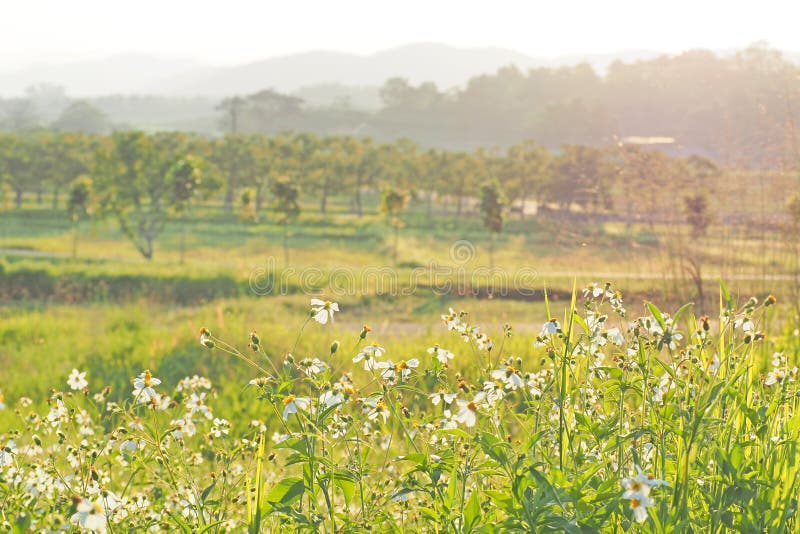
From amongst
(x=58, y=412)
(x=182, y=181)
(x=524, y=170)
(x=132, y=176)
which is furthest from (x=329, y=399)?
(x=524, y=170)

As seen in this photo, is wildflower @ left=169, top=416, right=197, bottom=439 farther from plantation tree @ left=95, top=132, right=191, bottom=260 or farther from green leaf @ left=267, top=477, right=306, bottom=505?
plantation tree @ left=95, top=132, right=191, bottom=260

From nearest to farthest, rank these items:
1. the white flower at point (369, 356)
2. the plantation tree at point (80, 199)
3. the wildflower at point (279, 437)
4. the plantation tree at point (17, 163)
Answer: the white flower at point (369, 356), the wildflower at point (279, 437), the plantation tree at point (80, 199), the plantation tree at point (17, 163)

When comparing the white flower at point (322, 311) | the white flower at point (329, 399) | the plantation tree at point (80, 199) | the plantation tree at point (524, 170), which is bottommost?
the white flower at point (329, 399)

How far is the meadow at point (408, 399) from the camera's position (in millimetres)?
2734

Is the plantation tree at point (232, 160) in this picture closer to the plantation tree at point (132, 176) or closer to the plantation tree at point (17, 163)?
the plantation tree at point (17, 163)

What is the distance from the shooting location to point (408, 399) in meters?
7.11

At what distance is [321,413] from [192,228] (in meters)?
46.6

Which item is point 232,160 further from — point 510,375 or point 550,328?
point 510,375

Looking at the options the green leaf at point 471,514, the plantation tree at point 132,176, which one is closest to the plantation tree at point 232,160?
the plantation tree at point 132,176

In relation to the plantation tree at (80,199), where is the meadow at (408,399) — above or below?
below

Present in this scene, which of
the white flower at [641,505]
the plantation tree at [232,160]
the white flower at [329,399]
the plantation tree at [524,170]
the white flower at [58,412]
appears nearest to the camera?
the white flower at [641,505]

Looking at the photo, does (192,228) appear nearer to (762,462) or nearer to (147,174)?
(147,174)

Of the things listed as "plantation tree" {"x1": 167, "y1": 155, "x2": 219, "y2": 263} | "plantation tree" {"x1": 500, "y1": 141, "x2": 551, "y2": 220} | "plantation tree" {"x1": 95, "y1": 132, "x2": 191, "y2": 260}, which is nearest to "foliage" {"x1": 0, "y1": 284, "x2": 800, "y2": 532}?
"plantation tree" {"x1": 167, "y1": 155, "x2": 219, "y2": 263}

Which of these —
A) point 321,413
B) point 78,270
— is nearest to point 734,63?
point 321,413
